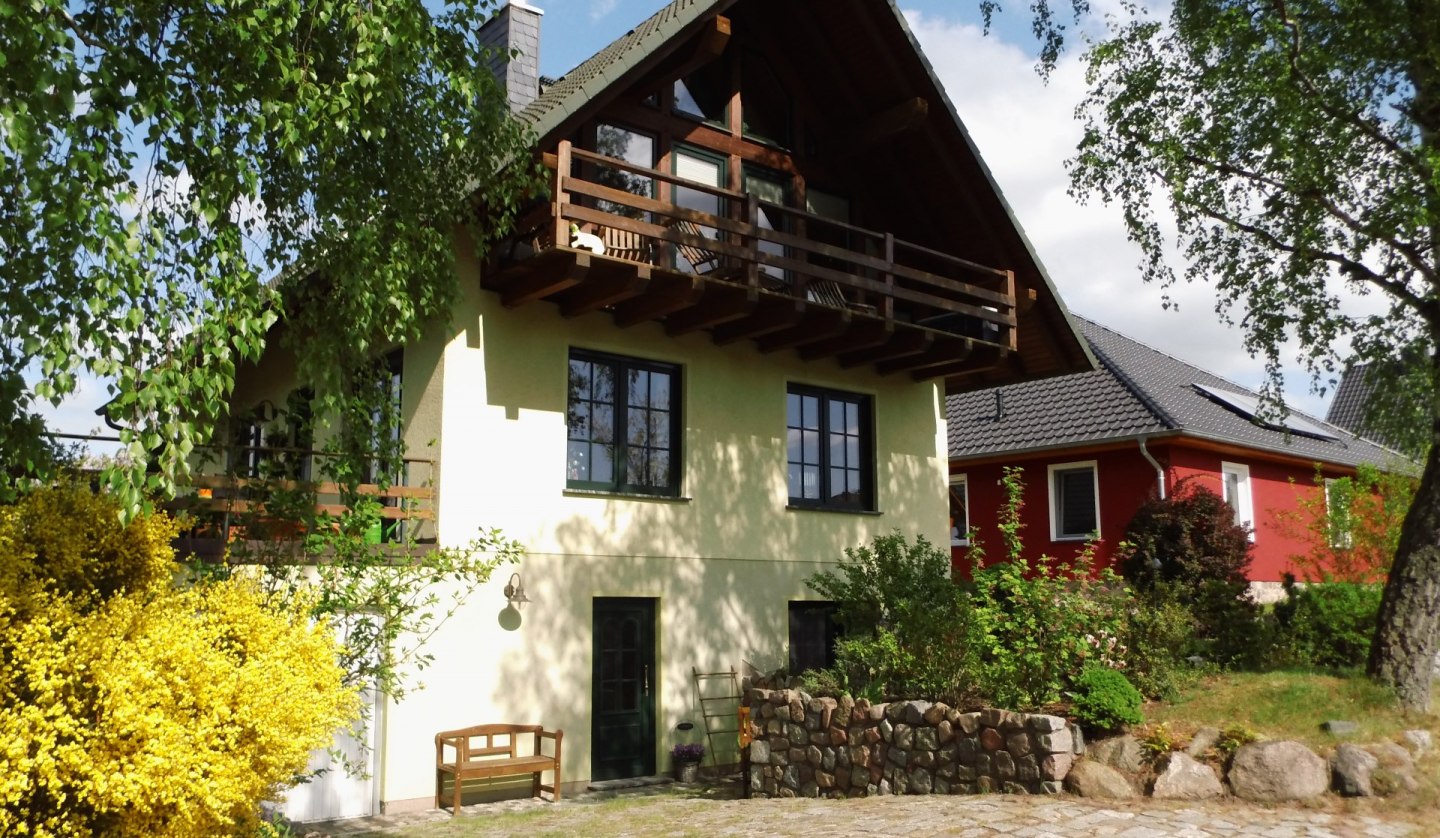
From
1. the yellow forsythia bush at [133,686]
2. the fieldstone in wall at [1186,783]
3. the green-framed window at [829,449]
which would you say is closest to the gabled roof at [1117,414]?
the green-framed window at [829,449]

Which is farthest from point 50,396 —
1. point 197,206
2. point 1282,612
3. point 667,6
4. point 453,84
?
point 1282,612

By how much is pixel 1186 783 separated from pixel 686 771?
5.55 meters

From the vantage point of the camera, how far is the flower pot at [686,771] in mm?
12969

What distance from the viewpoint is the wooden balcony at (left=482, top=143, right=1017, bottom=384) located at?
38.8ft

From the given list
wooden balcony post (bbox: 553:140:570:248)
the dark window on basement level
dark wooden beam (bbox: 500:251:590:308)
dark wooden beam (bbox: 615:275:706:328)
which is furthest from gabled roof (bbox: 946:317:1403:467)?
wooden balcony post (bbox: 553:140:570:248)

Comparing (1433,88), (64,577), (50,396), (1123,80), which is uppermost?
(1123,80)

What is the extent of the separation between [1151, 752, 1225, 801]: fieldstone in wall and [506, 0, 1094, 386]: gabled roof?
7.95m

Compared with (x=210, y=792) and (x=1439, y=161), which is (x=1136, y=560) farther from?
(x=210, y=792)

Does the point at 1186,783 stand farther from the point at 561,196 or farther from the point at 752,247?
the point at 561,196

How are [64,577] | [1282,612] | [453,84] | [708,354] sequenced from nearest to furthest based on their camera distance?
[64,577]
[453,84]
[1282,612]
[708,354]

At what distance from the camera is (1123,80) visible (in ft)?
42.3

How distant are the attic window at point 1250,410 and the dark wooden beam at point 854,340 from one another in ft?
34.6

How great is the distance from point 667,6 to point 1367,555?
40.5 ft

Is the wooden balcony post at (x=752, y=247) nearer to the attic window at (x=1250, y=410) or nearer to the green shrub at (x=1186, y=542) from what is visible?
the green shrub at (x=1186, y=542)
